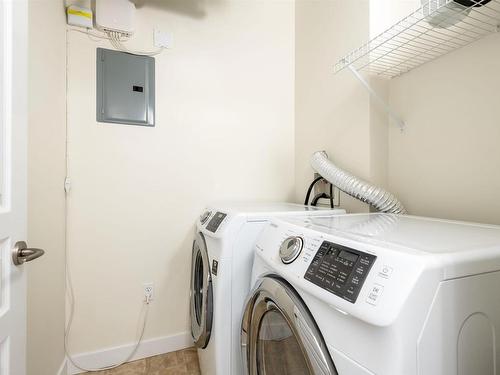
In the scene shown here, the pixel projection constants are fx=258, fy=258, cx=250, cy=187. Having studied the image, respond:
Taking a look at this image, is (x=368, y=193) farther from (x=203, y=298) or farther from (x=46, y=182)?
(x=46, y=182)

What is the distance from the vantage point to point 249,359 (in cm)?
94

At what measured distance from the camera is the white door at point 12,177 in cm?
73

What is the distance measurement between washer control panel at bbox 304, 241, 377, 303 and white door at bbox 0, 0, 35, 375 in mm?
845

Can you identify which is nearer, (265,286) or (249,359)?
(265,286)

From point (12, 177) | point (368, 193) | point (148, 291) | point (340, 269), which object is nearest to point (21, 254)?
point (12, 177)

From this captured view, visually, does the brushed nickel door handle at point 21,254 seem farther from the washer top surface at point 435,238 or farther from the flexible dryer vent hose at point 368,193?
the flexible dryer vent hose at point 368,193

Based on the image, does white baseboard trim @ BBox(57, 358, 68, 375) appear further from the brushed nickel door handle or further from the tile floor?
the brushed nickel door handle

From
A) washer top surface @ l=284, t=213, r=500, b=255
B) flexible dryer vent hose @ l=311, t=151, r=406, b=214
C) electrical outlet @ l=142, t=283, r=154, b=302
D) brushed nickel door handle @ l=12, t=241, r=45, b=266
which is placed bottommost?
electrical outlet @ l=142, t=283, r=154, b=302

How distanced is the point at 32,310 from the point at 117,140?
3.31 feet

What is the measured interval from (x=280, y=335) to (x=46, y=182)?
1.24 metres

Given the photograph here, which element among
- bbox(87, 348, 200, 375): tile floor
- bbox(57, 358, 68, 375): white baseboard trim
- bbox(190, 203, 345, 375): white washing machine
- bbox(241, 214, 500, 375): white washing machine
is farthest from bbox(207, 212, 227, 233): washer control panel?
bbox(57, 358, 68, 375): white baseboard trim

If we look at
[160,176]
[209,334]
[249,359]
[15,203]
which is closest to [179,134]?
[160,176]

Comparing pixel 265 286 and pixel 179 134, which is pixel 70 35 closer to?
pixel 179 134

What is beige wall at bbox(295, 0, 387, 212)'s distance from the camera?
1.45 m
